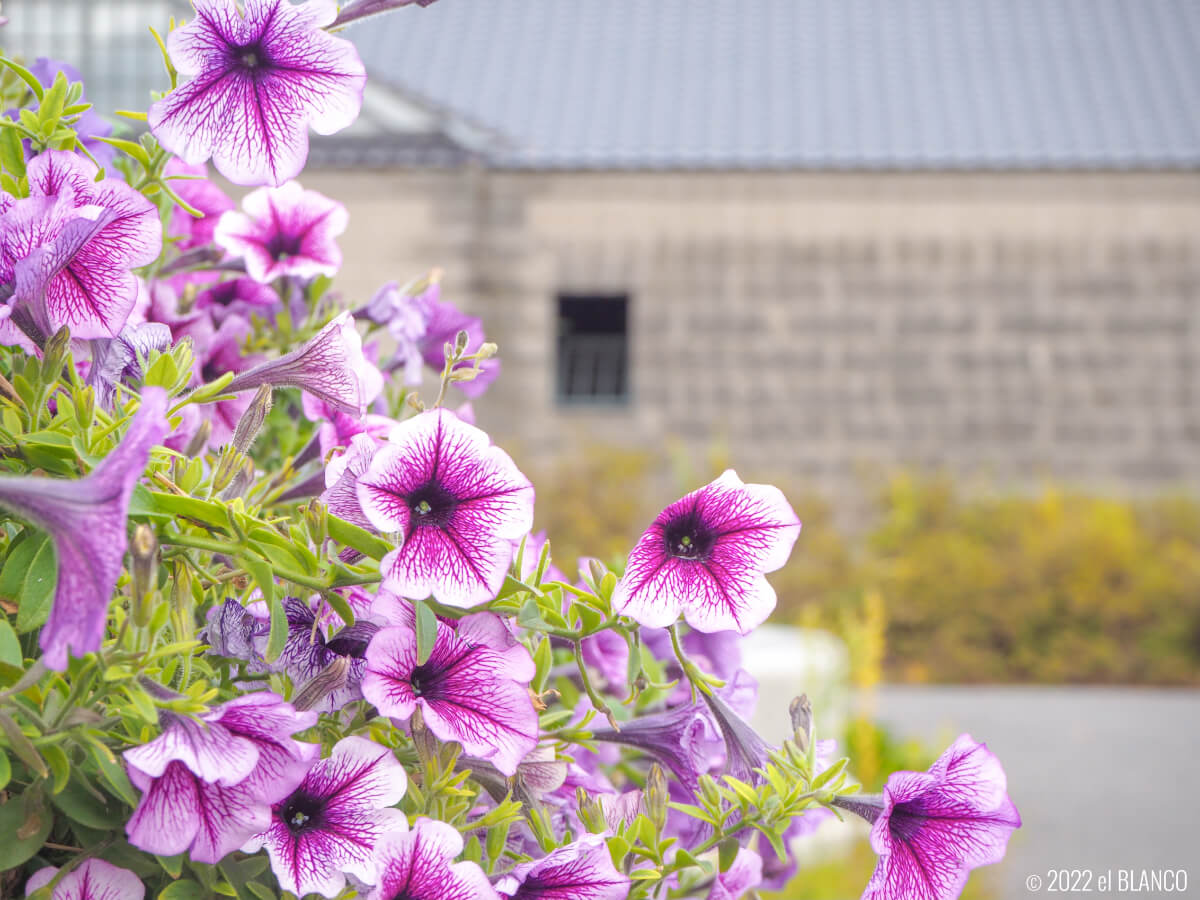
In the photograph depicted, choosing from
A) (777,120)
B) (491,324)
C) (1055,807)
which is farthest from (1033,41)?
(1055,807)

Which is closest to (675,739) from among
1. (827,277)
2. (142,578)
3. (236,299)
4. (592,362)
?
(142,578)

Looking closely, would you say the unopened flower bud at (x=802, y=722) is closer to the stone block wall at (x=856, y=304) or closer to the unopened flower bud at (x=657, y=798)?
the unopened flower bud at (x=657, y=798)

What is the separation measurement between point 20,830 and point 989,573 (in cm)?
875

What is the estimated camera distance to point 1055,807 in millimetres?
5617

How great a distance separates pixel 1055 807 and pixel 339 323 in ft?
18.6

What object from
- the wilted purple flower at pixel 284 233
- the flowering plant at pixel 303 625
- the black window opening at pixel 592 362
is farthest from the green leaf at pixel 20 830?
the black window opening at pixel 592 362

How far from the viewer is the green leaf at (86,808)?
0.60m

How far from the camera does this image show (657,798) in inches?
29.0

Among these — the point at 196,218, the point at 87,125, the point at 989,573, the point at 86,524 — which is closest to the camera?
the point at 86,524

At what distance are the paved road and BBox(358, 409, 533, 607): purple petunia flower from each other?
4.05 m

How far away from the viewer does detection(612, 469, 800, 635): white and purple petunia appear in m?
0.65

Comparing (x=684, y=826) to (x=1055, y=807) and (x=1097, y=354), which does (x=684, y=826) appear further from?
(x=1097, y=354)

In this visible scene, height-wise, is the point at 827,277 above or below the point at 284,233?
above

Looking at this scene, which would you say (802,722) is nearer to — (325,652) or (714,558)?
(714,558)
